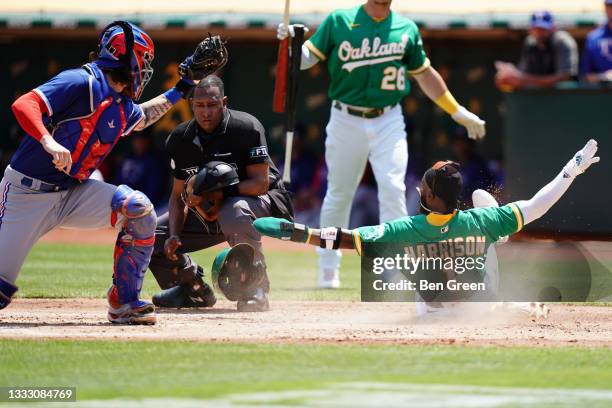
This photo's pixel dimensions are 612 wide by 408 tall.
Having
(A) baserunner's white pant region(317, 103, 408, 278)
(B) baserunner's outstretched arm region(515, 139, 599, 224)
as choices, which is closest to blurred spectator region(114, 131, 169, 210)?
(A) baserunner's white pant region(317, 103, 408, 278)

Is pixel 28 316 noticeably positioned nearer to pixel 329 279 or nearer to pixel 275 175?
pixel 275 175

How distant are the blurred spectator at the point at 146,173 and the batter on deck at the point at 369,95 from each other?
6.67 meters

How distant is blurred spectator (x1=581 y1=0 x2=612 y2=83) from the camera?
14.2 m

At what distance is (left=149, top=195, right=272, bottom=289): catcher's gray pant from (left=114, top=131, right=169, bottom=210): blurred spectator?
7870 mm

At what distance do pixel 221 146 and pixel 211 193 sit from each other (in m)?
0.34

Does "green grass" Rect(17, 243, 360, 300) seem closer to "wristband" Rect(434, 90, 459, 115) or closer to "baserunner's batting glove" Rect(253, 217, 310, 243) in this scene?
"wristband" Rect(434, 90, 459, 115)

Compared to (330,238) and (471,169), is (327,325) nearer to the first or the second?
(330,238)

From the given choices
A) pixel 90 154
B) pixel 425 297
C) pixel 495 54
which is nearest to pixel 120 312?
pixel 90 154

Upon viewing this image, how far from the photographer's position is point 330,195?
36.7 ft

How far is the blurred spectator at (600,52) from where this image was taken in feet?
46.5

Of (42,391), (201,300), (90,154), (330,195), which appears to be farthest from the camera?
(330,195)

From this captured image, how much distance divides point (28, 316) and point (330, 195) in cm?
311

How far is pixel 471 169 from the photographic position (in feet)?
52.9

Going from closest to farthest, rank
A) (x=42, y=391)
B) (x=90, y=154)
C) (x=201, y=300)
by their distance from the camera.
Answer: (x=42, y=391)
(x=90, y=154)
(x=201, y=300)
